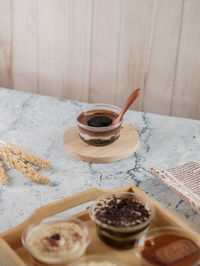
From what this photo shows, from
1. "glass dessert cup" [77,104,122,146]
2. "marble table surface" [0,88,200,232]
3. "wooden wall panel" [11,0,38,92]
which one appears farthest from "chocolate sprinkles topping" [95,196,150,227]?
"wooden wall panel" [11,0,38,92]

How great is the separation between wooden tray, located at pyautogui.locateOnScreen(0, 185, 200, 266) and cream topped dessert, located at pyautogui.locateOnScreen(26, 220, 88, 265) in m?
0.04

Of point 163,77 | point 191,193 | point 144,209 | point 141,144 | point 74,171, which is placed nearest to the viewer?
point 144,209

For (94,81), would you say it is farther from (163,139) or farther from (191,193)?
(191,193)

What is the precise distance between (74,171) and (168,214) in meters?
0.39

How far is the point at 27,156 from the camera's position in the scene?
1.32m

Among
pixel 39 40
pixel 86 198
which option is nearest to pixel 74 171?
pixel 86 198

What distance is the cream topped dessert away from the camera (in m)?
0.85

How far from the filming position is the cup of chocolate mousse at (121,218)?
3.01 ft

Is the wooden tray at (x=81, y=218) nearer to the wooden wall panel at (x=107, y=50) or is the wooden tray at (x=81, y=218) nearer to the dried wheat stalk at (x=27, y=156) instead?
the dried wheat stalk at (x=27, y=156)

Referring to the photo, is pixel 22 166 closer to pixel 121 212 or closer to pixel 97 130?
pixel 97 130

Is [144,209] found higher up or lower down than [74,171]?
higher up

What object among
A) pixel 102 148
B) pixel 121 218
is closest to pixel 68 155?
pixel 102 148

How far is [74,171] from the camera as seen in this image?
1.29 metres

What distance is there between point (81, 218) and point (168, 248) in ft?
0.83
